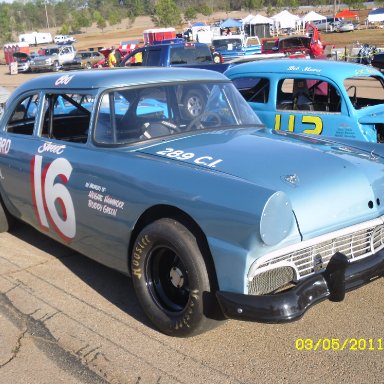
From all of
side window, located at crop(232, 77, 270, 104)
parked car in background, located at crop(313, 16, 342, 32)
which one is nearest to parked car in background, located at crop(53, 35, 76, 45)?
parked car in background, located at crop(313, 16, 342, 32)

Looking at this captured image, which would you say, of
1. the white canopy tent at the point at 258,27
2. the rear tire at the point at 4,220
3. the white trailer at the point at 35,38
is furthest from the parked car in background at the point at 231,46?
the white trailer at the point at 35,38

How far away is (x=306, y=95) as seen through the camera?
281 inches

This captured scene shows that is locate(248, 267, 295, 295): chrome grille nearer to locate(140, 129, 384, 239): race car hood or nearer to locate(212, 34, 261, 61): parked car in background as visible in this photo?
locate(140, 129, 384, 239): race car hood

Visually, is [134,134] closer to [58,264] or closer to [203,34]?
[58,264]

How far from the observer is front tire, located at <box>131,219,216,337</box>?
309 cm

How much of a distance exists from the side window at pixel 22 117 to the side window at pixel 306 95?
3460 mm

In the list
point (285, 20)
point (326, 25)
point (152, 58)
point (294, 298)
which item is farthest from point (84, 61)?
point (294, 298)

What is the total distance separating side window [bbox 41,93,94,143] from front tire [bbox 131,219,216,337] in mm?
1262

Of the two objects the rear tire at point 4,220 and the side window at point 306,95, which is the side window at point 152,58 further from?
the rear tire at point 4,220

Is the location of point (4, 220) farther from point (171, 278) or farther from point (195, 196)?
point (195, 196)

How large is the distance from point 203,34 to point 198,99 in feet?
108

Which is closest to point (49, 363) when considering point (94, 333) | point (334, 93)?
point (94, 333)

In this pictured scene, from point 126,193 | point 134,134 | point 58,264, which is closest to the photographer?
point 126,193

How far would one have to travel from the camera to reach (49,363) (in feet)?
10.5
